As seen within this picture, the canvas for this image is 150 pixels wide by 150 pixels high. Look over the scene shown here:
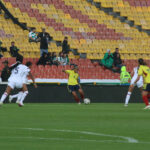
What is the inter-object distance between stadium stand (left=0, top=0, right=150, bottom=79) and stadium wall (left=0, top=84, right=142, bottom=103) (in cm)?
269

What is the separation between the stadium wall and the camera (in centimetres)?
2666

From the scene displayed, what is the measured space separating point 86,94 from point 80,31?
807 cm

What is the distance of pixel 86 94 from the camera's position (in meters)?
27.7

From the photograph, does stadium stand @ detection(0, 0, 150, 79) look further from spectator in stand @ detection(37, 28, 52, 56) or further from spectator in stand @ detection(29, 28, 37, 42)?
spectator in stand @ detection(37, 28, 52, 56)

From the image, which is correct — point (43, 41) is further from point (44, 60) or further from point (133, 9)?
point (133, 9)

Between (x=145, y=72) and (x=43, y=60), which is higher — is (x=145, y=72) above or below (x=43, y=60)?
above

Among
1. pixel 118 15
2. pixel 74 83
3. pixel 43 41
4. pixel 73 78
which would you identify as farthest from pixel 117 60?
pixel 118 15

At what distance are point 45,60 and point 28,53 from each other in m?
1.35
